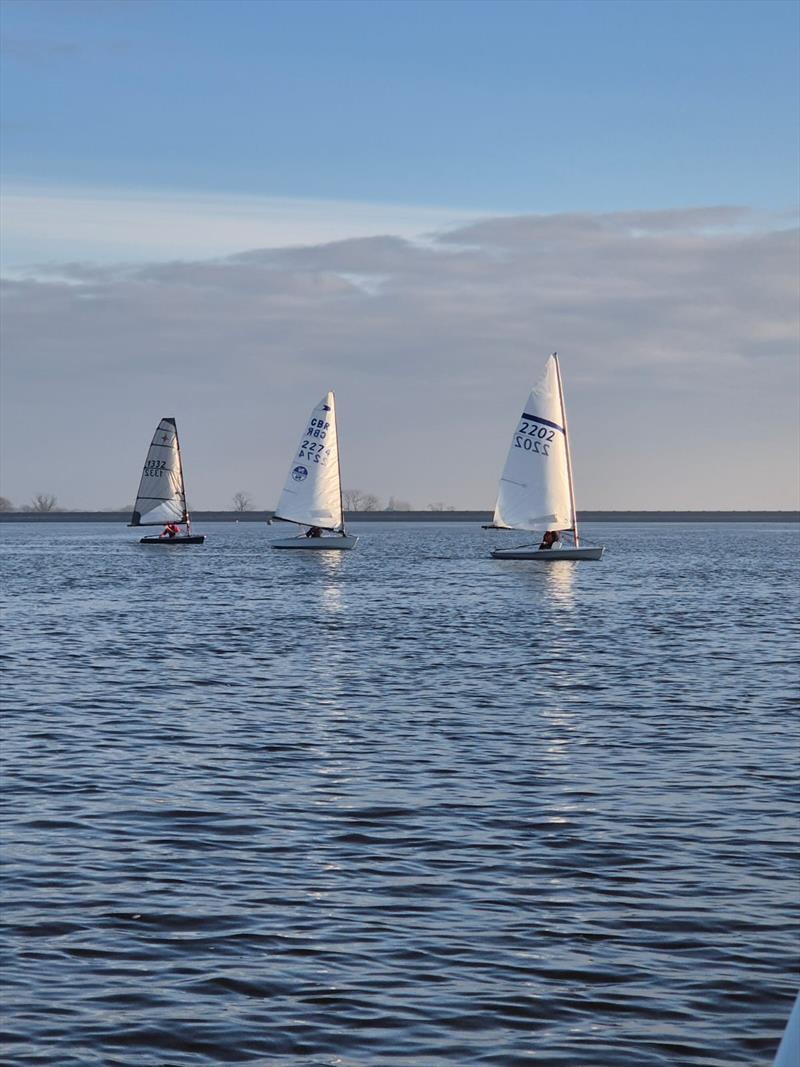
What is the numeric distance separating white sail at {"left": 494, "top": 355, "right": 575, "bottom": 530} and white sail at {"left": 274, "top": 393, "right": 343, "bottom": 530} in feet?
52.7

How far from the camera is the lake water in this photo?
1075 centimetres

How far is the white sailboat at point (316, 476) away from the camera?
335 feet

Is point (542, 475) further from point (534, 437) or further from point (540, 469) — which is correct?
point (534, 437)

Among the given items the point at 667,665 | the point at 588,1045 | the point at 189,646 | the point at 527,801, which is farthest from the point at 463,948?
the point at 189,646

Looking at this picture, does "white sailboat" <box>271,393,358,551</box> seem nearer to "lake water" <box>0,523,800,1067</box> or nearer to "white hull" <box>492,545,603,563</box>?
"white hull" <box>492,545,603,563</box>

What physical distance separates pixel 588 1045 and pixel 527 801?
8.37 meters

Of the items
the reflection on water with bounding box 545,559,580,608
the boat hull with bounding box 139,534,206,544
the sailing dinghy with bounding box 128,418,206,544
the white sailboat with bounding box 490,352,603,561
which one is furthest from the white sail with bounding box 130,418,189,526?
the white sailboat with bounding box 490,352,603,561

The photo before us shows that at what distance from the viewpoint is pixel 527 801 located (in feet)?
61.5

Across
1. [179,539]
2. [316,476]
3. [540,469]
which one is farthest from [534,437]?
[179,539]

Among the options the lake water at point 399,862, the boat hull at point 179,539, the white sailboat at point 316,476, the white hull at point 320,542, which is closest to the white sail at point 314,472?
the white sailboat at point 316,476

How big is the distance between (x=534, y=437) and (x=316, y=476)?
18.8 meters

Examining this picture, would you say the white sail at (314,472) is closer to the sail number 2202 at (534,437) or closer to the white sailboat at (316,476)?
the white sailboat at (316,476)

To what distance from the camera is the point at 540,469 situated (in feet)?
295

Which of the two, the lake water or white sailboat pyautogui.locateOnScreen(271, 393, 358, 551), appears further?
white sailboat pyautogui.locateOnScreen(271, 393, 358, 551)
